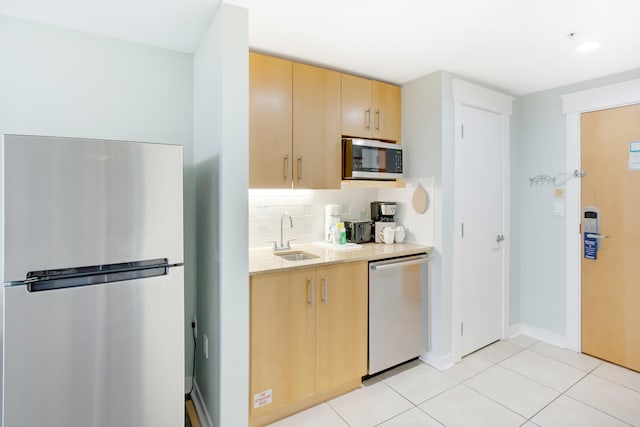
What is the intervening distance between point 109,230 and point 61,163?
12.9 inches

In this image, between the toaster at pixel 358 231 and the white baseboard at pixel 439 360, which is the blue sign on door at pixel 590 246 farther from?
the toaster at pixel 358 231

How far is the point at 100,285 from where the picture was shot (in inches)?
57.1

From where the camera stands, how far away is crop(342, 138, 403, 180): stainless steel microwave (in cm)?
256

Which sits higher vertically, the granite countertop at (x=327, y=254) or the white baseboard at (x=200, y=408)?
the granite countertop at (x=327, y=254)

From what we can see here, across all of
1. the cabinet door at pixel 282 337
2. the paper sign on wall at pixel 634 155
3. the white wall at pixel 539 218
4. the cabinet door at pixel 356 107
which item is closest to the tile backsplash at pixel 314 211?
the cabinet door at pixel 356 107

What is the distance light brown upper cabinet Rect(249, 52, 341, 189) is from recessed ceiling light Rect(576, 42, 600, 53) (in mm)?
1629

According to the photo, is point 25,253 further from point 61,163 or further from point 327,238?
point 327,238

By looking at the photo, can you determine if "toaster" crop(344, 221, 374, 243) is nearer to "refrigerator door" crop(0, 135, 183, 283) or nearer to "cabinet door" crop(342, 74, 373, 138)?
"cabinet door" crop(342, 74, 373, 138)

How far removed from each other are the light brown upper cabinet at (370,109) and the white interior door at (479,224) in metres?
0.53

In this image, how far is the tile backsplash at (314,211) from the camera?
262 centimetres

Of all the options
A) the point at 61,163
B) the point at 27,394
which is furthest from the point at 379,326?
the point at 61,163

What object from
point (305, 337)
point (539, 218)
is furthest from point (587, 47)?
point (305, 337)

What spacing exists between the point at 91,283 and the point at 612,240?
3.63 m

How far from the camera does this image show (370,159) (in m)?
2.64
